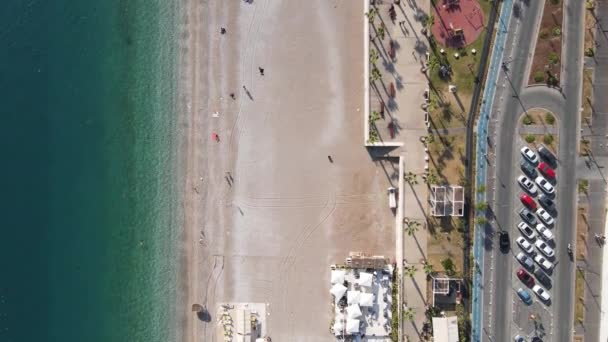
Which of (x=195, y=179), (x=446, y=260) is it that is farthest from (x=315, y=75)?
(x=446, y=260)

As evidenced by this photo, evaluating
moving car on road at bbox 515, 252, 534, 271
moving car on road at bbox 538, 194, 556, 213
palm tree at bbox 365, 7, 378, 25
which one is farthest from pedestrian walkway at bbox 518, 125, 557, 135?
palm tree at bbox 365, 7, 378, 25

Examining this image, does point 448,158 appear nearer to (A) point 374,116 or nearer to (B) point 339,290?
(A) point 374,116

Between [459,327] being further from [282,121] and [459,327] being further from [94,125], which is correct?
[94,125]

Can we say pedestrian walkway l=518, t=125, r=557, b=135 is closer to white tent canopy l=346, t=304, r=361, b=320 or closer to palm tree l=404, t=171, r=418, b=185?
palm tree l=404, t=171, r=418, b=185

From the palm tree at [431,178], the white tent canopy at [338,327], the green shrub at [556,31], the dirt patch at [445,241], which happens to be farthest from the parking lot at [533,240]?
the white tent canopy at [338,327]

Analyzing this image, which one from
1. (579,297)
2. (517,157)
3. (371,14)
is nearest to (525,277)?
(579,297)
